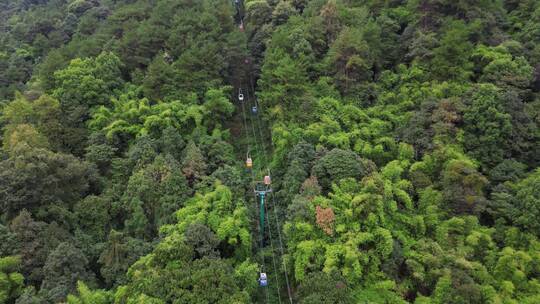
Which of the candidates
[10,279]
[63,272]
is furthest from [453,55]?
[10,279]

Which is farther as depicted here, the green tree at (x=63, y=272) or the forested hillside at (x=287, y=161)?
the forested hillside at (x=287, y=161)

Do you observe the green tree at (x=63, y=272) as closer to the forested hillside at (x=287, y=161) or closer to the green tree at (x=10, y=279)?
the forested hillside at (x=287, y=161)

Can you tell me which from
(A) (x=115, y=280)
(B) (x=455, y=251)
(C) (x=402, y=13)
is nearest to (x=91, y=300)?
(A) (x=115, y=280)

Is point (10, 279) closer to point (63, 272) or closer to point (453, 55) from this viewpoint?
point (63, 272)

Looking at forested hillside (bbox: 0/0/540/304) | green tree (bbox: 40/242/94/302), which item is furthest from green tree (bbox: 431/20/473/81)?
green tree (bbox: 40/242/94/302)

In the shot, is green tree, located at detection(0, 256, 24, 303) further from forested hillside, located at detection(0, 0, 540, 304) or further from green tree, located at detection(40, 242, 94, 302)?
green tree, located at detection(40, 242, 94, 302)

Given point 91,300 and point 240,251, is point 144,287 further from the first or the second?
point 240,251

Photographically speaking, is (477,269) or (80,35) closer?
(477,269)

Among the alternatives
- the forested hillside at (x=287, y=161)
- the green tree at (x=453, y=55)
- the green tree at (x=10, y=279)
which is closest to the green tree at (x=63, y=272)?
the forested hillside at (x=287, y=161)

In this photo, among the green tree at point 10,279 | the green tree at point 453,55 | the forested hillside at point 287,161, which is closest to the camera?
the green tree at point 10,279
